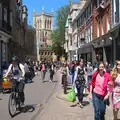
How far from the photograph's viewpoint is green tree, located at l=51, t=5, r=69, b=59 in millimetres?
74438

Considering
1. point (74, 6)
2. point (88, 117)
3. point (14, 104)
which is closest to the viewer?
point (88, 117)

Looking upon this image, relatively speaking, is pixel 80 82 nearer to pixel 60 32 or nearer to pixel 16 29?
pixel 16 29

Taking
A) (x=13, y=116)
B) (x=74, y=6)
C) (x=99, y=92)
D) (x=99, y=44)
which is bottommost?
(x=13, y=116)

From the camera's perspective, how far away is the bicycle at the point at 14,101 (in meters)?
10.1

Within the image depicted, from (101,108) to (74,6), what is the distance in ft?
176

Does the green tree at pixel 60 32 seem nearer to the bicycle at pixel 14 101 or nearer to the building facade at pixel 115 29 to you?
the building facade at pixel 115 29

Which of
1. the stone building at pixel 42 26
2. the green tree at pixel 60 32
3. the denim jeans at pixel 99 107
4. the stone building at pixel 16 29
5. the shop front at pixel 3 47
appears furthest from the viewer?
the stone building at pixel 42 26

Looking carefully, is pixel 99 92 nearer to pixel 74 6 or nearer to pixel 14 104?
pixel 14 104

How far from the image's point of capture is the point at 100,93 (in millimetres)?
7695

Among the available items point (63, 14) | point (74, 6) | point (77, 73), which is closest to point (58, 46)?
point (63, 14)

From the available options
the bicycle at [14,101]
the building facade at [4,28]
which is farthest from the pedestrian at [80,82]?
the building facade at [4,28]

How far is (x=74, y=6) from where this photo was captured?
60.3m

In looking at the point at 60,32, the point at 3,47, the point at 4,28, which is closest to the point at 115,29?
the point at 3,47

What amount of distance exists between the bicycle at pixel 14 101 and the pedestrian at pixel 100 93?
3167 millimetres
